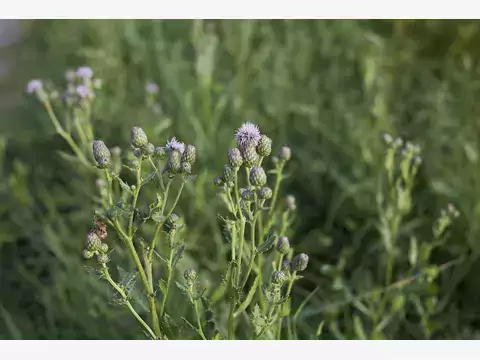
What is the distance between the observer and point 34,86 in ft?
4.86

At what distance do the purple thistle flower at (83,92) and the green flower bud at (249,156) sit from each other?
2.23 feet

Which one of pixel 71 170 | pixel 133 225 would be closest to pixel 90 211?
pixel 71 170

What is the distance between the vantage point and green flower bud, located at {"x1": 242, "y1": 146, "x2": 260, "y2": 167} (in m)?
0.99

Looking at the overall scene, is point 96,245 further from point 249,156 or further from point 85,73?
point 85,73

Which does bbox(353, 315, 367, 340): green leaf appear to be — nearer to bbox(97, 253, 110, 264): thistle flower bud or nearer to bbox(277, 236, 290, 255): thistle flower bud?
bbox(277, 236, 290, 255): thistle flower bud

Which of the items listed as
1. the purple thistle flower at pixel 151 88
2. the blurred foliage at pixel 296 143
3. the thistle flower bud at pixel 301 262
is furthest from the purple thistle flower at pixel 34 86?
the thistle flower bud at pixel 301 262

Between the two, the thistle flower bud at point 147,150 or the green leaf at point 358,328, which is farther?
the green leaf at point 358,328

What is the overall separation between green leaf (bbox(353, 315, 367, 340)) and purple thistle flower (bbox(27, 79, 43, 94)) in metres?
0.96

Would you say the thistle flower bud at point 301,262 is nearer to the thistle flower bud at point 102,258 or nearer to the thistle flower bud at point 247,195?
the thistle flower bud at point 247,195
